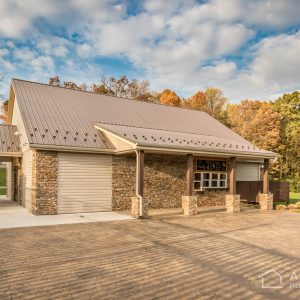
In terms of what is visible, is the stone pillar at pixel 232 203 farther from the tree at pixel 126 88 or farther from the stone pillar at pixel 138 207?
the tree at pixel 126 88

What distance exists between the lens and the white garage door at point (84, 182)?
1215cm

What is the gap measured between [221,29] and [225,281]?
10513 mm

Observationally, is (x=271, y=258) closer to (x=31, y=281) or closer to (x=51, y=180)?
(x=31, y=281)

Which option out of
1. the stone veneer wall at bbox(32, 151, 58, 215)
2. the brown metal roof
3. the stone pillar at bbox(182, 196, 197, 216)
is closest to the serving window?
the stone pillar at bbox(182, 196, 197, 216)

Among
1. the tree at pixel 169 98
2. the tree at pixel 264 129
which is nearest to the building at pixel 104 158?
the tree at pixel 264 129

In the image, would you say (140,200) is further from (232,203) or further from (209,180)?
(209,180)

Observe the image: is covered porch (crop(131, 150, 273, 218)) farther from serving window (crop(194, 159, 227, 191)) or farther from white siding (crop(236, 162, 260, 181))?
white siding (crop(236, 162, 260, 181))

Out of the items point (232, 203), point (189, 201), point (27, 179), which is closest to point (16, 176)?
point (27, 179)

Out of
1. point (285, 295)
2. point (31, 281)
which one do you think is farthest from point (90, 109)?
point (285, 295)

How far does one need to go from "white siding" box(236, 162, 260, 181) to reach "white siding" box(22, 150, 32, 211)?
11574mm

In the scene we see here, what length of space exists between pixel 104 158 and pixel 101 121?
2.65 metres

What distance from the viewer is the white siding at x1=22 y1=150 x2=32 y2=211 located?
1262cm

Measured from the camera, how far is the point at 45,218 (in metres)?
11.0

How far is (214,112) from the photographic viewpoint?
125ft
